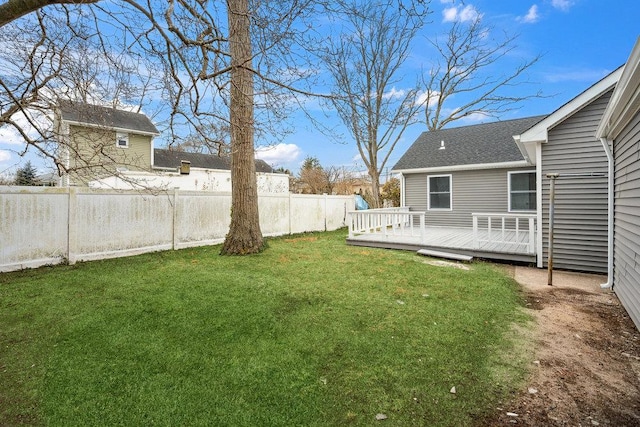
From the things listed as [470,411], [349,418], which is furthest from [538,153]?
[349,418]

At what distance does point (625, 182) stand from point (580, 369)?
123 inches

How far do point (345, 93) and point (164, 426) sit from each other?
3.62 meters

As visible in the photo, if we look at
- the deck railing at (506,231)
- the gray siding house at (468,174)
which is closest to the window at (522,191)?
the gray siding house at (468,174)

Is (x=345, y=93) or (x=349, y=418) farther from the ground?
(x=345, y=93)

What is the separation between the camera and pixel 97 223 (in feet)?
20.8

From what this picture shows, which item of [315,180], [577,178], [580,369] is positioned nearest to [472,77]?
[315,180]

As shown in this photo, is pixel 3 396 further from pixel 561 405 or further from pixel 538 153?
pixel 538 153

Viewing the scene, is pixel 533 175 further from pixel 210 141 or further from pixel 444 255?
pixel 210 141

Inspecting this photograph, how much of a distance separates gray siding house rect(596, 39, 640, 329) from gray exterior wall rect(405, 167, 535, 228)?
559cm

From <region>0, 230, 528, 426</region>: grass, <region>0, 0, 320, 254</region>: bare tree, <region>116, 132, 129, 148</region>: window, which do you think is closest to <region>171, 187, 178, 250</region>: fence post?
<region>116, 132, 129, 148</region>: window

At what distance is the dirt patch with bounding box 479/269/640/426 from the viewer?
6.78 feet

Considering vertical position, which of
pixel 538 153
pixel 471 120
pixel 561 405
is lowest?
pixel 561 405

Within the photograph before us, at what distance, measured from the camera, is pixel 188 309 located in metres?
3.68

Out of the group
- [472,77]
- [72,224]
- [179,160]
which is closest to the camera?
[72,224]
